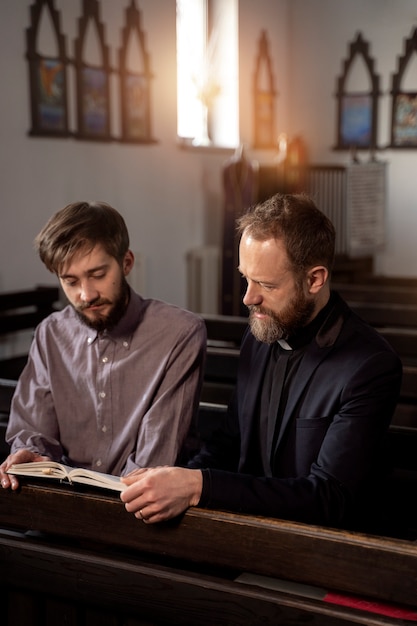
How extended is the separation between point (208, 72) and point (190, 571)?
7.10 m

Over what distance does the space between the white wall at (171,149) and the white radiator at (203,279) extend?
0.35ft

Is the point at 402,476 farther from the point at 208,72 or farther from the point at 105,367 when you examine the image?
the point at 208,72

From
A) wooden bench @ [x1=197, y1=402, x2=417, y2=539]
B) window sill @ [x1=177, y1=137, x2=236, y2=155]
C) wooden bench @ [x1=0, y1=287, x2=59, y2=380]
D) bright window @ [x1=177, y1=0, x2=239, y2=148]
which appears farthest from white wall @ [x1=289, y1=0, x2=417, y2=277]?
wooden bench @ [x1=197, y1=402, x2=417, y2=539]

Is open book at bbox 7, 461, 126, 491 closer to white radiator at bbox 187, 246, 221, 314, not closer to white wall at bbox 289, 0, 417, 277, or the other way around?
white radiator at bbox 187, 246, 221, 314

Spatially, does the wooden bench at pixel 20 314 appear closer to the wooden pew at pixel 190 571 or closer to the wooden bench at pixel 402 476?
the wooden bench at pixel 402 476

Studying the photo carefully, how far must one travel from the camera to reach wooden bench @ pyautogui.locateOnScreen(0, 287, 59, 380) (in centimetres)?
489

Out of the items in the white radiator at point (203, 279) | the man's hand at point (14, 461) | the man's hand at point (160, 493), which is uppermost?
the man's hand at point (160, 493)

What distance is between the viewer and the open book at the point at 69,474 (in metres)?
1.80

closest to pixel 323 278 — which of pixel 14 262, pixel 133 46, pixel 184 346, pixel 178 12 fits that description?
pixel 184 346

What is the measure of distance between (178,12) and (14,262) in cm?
345

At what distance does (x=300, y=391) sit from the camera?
2125mm

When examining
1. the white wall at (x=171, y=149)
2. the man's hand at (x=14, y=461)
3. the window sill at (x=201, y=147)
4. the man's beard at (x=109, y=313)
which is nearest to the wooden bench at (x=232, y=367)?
the man's beard at (x=109, y=313)

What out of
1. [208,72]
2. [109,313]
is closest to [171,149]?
[208,72]

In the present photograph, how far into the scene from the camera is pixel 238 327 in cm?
417
